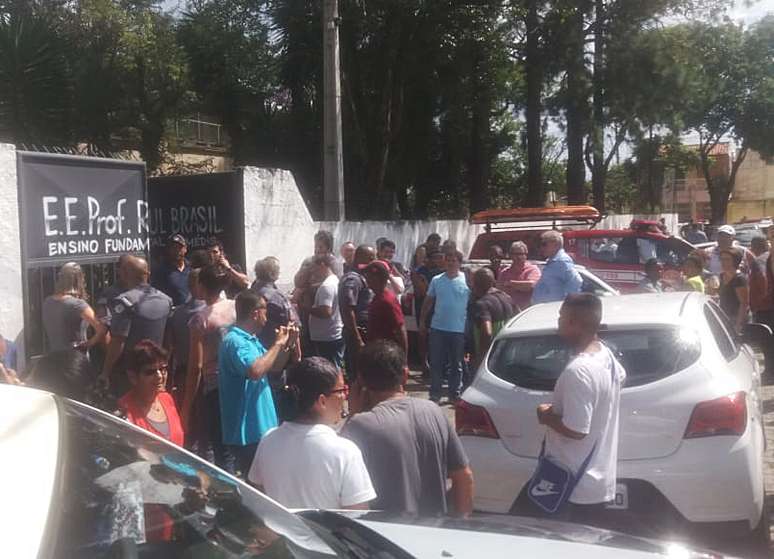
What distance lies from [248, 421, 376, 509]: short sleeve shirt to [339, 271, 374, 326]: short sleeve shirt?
4959 mm

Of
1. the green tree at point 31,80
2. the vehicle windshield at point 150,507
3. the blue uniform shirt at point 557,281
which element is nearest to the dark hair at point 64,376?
the vehicle windshield at point 150,507

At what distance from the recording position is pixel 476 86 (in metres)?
23.6

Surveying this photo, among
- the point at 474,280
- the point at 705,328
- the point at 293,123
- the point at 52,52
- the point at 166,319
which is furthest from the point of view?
the point at 293,123

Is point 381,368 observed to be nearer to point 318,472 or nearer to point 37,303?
point 318,472

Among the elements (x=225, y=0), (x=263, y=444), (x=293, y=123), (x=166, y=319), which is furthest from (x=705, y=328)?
(x=225, y=0)

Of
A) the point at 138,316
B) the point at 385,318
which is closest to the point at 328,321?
the point at 385,318

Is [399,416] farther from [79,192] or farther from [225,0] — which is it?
[225,0]

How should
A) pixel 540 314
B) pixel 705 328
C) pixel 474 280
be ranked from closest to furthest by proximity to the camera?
pixel 705 328 < pixel 540 314 < pixel 474 280

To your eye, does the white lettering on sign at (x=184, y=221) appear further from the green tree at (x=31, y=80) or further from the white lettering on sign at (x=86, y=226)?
the green tree at (x=31, y=80)

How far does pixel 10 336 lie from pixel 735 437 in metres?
5.52

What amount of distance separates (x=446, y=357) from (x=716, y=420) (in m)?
4.90

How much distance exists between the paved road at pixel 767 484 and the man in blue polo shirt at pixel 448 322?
34 cm

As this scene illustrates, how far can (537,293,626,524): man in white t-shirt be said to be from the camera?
3.79 m

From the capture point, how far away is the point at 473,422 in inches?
200
